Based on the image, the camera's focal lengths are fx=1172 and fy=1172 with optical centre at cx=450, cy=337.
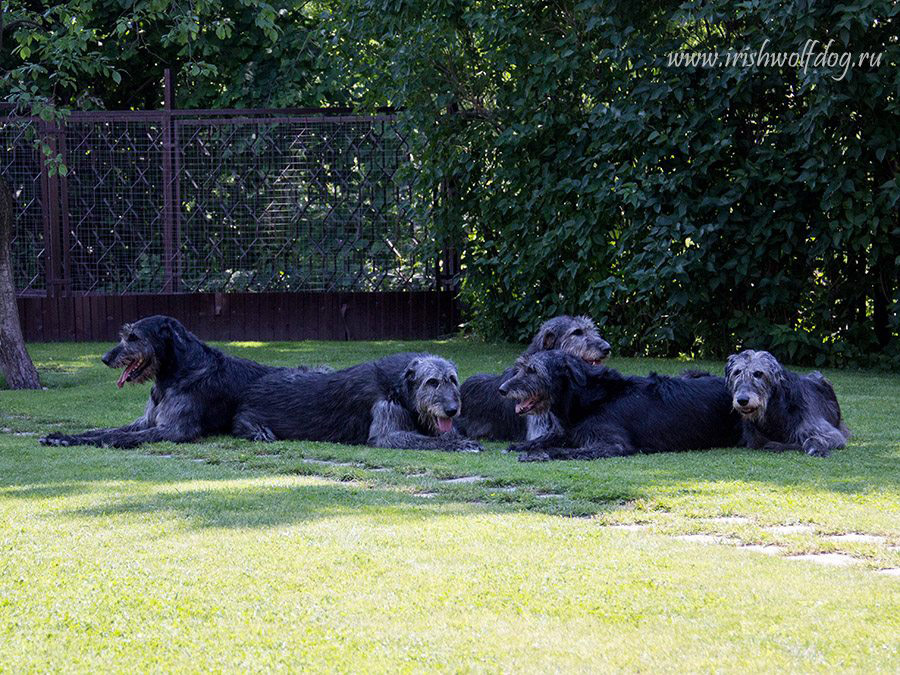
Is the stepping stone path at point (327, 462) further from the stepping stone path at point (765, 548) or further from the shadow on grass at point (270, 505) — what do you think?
the stepping stone path at point (765, 548)

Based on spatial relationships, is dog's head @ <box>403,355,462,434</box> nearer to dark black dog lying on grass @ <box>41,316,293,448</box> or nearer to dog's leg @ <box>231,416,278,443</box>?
dog's leg @ <box>231,416,278,443</box>

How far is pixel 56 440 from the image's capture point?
9.13m

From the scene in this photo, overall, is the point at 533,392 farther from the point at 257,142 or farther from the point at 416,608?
the point at 257,142

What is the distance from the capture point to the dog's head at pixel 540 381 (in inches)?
340

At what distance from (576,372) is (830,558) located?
3632 millimetres

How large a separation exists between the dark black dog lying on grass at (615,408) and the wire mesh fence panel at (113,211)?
39.0 feet

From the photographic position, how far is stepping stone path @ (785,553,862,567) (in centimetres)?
513

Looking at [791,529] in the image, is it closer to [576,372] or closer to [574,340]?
[576,372]

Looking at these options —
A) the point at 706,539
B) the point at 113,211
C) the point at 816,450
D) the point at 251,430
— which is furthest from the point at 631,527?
the point at 113,211

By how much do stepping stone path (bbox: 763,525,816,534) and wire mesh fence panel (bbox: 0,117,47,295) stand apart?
1571 centimetres

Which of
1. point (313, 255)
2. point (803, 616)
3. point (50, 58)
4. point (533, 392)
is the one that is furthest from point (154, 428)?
point (313, 255)

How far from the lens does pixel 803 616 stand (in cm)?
432

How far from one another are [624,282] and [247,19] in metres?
10.2

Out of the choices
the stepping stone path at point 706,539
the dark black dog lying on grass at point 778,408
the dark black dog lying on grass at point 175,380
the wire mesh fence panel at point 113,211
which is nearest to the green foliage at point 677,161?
the wire mesh fence panel at point 113,211
